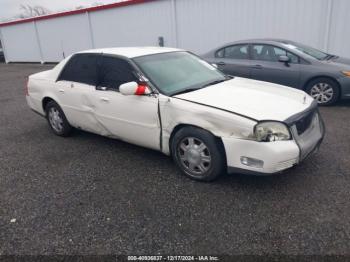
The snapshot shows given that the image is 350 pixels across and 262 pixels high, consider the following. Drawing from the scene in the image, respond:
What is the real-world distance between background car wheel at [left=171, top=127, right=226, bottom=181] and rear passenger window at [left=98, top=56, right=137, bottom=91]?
40.2 inches

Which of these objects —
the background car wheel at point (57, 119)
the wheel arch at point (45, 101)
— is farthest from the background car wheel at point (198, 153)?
the wheel arch at point (45, 101)

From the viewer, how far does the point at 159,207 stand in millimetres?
3082

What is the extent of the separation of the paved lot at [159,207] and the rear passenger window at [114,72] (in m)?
1.03

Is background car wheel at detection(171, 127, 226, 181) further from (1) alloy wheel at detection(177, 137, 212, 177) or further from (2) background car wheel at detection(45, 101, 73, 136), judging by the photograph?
(2) background car wheel at detection(45, 101, 73, 136)

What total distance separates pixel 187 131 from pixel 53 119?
2.84 m

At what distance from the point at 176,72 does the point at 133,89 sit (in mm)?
717

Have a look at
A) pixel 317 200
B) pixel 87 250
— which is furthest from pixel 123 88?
pixel 317 200

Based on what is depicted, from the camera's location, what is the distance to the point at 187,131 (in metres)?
3.37

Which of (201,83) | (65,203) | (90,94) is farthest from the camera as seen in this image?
(90,94)

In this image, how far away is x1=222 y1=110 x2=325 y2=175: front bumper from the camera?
2.91 metres

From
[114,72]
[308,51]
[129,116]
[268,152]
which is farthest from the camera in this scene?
[308,51]

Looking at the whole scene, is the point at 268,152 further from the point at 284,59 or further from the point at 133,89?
the point at 284,59

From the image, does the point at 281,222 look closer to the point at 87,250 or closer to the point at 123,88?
the point at 87,250

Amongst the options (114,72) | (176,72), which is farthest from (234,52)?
(114,72)
